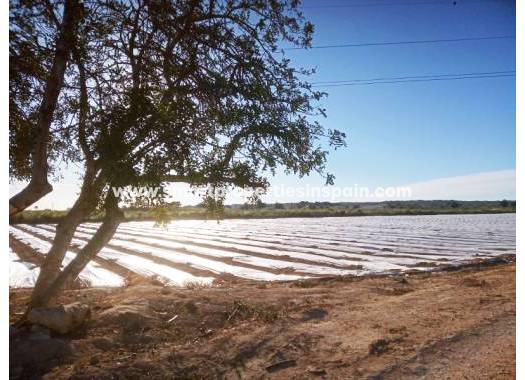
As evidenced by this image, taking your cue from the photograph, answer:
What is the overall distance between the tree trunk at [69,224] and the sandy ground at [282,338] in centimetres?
102

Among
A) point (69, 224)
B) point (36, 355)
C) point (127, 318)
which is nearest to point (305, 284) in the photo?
point (127, 318)

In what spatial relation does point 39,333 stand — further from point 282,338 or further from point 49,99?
point 282,338

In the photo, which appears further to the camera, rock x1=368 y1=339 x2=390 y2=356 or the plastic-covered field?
the plastic-covered field

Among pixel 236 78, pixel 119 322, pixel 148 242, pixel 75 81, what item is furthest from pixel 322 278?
pixel 148 242

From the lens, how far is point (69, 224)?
6465 mm

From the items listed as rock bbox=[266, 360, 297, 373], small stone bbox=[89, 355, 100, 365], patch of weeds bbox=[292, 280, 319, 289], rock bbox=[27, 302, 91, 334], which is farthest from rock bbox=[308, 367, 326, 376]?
patch of weeds bbox=[292, 280, 319, 289]

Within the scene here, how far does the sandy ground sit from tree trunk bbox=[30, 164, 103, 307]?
102cm

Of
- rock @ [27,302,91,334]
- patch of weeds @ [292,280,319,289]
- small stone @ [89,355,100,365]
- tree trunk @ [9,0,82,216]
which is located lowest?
patch of weeds @ [292,280,319,289]

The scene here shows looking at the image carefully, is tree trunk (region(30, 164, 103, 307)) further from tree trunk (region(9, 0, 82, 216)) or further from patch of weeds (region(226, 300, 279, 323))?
patch of weeds (region(226, 300, 279, 323))

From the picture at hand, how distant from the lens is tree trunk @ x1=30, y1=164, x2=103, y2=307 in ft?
19.9

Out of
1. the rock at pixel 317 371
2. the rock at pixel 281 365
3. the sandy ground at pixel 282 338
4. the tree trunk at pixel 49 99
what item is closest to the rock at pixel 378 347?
the sandy ground at pixel 282 338

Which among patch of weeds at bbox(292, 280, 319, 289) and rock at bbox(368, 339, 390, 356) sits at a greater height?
rock at bbox(368, 339, 390, 356)

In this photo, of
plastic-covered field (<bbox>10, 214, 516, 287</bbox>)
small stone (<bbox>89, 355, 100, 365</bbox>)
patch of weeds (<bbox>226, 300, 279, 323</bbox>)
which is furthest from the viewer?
plastic-covered field (<bbox>10, 214, 516, 287</bbox>)

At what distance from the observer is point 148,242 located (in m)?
21.6
